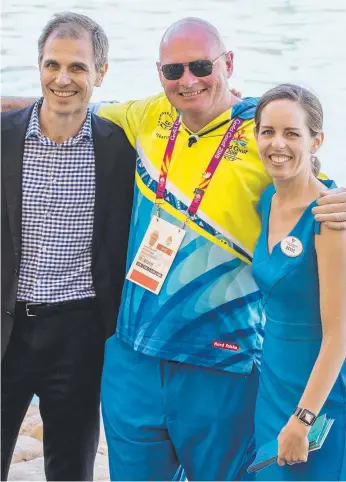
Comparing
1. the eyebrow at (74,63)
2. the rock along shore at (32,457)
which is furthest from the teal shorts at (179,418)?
the rock along shore at (32,457)

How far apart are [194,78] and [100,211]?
489 millimetres

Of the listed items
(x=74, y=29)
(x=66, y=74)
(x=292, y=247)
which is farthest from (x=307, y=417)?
(x=74, y=29)

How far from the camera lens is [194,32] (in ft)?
8.54

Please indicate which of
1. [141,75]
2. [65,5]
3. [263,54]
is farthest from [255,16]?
[141,75]

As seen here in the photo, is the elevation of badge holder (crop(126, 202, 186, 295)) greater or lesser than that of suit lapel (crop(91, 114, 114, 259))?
lesser

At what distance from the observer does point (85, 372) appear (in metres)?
2.81

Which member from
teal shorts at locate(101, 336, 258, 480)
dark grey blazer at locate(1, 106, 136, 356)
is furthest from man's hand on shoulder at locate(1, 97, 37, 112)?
teal shorts at locate(101, 336, 258, 480)

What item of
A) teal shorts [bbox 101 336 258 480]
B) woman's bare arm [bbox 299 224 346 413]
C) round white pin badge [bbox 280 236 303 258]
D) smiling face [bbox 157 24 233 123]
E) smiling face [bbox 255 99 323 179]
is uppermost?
smiling face [bbox 157 24 233 123]

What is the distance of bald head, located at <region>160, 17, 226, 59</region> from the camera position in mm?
2598

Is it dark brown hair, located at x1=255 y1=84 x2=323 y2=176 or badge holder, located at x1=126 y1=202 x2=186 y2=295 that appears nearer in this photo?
dark brown hair, located at x1=255 y1=84 x2=323 y2=176

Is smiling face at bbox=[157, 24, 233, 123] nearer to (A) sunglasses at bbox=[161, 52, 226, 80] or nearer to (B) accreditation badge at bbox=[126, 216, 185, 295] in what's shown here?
(A) sunglasses at bbox=[161, 52, 226, 80]

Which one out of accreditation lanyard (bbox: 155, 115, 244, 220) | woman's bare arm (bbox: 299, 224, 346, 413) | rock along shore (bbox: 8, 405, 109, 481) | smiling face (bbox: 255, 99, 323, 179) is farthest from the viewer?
rock along shore (bbox: 8, 405, 109, 481)

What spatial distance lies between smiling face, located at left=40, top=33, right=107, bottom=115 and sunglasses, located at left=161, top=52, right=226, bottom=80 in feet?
0.91

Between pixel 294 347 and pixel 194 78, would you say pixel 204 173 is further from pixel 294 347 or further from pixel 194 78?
pixel 294 347
